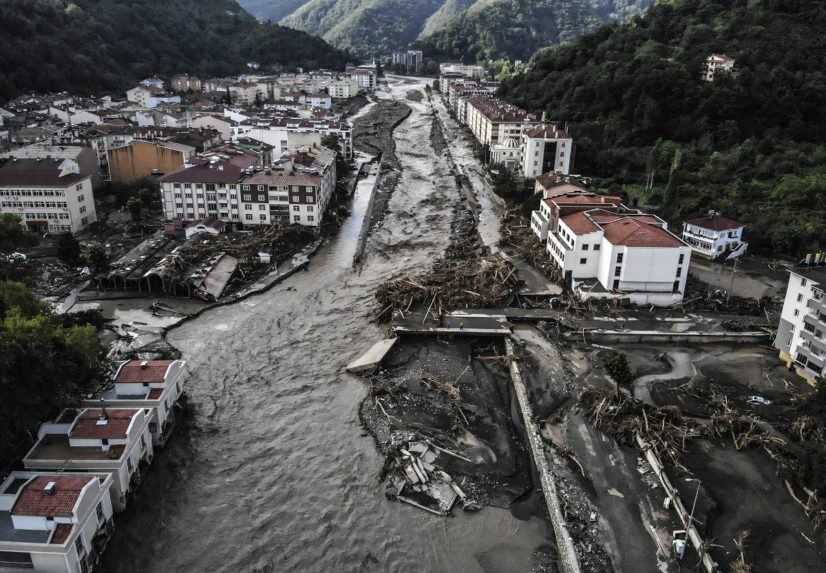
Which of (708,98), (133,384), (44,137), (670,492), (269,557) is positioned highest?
(708,98)

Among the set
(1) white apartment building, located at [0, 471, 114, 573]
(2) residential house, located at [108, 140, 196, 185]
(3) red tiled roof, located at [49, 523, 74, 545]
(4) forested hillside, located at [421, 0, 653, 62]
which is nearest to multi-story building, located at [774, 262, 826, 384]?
(1) white apartment building, located at [0, 471, 114, 573]

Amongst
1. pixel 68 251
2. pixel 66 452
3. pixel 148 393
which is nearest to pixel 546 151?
pixel 68 251

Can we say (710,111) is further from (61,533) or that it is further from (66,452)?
(61,533)

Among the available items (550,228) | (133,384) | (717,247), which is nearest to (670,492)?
(133,384)

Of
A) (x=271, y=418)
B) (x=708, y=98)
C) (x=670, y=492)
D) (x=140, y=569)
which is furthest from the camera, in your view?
(x=708, y=98)

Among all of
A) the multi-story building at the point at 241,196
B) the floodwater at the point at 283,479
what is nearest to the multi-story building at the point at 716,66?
the multi-story building at the point at 241,196

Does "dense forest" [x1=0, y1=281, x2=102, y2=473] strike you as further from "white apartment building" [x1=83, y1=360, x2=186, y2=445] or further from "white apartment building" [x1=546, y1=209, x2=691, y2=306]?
"white apartment building" [x1=546, y1=209, x2=691, y2=306]

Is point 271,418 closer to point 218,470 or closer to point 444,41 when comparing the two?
point 218,470
